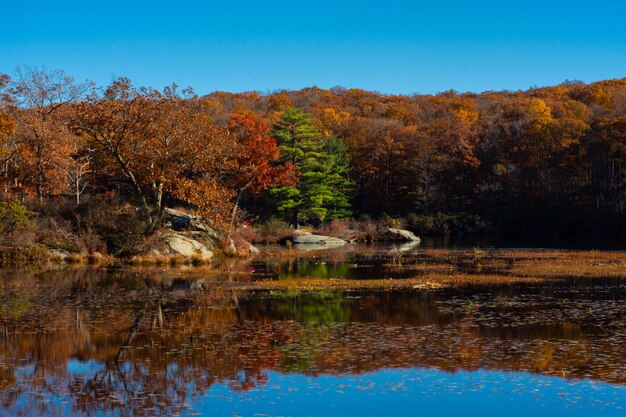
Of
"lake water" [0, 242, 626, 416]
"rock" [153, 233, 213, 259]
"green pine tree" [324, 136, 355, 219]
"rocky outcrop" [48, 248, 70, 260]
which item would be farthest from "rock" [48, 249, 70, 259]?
"green pine tree" [324, 136, 355, 219]

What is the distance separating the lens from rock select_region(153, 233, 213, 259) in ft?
120

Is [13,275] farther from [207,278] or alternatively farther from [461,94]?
[461,94]

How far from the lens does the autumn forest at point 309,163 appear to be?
37344 millimetres

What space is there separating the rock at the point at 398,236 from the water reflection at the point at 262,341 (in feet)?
127

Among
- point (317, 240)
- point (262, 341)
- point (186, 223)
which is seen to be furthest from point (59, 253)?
point (317, 240)

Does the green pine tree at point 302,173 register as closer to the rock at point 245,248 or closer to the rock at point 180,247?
the rock at point 245,248

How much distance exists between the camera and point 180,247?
1476 inches

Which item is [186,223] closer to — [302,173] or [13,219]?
[13,219]

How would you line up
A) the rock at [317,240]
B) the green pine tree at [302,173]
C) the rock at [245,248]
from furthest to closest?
the green pine tree at [302,173] < the rock at [317,240] < the rock at [245,248]

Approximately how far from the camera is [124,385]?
1155cm

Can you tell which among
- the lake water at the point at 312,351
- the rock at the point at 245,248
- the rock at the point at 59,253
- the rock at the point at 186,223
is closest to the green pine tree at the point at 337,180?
the rock at the point at 245,248

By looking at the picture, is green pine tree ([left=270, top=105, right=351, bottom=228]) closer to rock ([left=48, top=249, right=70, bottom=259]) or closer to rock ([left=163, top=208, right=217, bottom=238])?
rock ([left=163, top=208, right=217, bottom=238])

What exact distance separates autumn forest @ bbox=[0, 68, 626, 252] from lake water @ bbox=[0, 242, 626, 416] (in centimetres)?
1428

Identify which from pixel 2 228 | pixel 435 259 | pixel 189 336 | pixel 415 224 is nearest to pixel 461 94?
pixel 415 224
